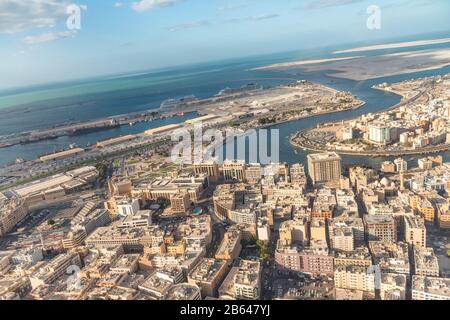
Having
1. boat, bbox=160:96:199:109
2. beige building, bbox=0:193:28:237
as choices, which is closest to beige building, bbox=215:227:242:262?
beige building, bbox=0:193:28:237

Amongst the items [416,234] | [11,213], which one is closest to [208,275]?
[416,234]

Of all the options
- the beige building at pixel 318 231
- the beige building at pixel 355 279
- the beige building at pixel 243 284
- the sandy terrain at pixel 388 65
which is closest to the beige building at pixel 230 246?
the beige building at pixel 243 284

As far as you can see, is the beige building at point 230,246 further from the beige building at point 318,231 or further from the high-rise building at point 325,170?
the high-rise building at point 325,170

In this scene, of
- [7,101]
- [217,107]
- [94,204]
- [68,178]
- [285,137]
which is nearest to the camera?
[94,204]

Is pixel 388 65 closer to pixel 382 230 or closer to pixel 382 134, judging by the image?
pixel 382 134

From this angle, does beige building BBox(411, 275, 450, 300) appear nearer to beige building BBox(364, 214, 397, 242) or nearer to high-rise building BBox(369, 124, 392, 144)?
beige building BBox(364, 214, 397, 242)

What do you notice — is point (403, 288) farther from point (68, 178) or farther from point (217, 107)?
point (217, 107)

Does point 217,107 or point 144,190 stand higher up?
point 217,107
